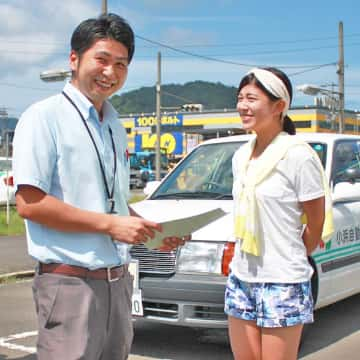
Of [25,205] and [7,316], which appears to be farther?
[7,316]

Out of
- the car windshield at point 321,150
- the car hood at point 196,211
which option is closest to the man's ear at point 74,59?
the car hood at point 196,211

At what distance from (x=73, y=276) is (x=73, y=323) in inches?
6.2

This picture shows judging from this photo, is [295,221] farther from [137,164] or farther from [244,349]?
[137,164]

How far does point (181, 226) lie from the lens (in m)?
2.49

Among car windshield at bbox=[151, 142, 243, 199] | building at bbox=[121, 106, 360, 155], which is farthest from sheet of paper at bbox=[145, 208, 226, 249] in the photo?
building at bbox=[121, 106, 360, 155]

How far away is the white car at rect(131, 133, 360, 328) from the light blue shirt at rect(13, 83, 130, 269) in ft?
8.12

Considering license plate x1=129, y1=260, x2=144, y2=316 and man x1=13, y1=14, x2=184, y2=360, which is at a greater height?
man x1=13, y1=14, x2=184, y2=360

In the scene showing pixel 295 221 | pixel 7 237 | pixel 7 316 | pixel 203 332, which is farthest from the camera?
pixel 7 237

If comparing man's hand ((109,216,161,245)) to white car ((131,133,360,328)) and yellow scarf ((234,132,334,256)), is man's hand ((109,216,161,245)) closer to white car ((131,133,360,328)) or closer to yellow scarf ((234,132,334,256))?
yellow scarf ((234,132,334,256))

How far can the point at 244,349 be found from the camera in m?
3.04

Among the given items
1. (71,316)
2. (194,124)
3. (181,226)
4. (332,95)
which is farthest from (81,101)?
(194,124)

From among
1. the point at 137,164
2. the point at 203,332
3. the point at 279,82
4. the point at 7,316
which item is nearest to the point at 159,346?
the point at 203,332

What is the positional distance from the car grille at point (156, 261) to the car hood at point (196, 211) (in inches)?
9.4

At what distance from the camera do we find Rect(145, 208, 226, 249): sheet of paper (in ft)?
7.83
